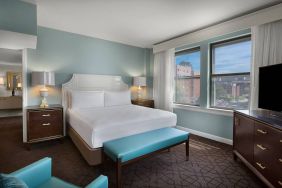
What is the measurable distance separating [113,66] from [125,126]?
278cm

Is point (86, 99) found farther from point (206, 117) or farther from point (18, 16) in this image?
point (206, 117)

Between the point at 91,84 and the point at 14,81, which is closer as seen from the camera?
the point at 14,81

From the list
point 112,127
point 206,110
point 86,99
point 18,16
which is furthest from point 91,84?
point 206,110

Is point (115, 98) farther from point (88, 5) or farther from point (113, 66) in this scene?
point (88, 5)

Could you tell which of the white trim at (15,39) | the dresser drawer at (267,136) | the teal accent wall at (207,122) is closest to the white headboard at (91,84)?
the white trim at (15,39)

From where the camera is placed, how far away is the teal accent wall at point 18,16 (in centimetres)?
249

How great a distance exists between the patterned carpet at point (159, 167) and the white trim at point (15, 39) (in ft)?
6.57

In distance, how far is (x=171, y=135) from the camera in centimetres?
247

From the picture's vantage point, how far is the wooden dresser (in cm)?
166

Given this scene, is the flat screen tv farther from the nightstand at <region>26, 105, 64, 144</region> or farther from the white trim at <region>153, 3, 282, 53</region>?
the nightstand at <region>26, 105, 64, 144</region>

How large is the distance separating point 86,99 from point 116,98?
817 mm

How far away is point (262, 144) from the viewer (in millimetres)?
1896

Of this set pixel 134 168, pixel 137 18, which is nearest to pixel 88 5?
pixel 137 18

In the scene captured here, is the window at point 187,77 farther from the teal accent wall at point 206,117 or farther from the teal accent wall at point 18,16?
the teal accent wall at point 18,16
